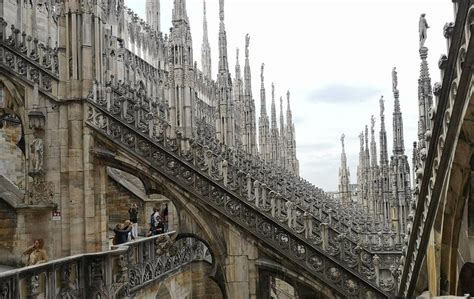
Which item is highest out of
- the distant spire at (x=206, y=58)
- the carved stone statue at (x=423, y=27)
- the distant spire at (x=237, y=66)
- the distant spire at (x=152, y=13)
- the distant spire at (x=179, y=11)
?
the distant spire at (x=152, y=13)

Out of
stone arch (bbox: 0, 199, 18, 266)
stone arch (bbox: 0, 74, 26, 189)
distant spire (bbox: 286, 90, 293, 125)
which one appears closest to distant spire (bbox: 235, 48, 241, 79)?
distant spire (bbox: 286, 90, 293, 125)

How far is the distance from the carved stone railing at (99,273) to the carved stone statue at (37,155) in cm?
292

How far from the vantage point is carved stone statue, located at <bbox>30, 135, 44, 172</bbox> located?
12.4m

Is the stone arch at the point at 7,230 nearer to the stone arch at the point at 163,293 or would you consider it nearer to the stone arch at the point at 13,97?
the stone arch at the point at 13,97

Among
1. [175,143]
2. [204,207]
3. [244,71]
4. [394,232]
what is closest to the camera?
[204,207]

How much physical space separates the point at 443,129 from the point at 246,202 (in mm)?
4764

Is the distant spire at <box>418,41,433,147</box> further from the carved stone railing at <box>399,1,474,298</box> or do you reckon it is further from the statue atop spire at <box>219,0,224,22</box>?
the statue atop spire at <box>219,0,224,22</box>

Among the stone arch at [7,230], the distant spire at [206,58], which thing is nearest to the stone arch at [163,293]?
the stone arch at [7,230]

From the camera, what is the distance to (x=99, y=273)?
382 inches

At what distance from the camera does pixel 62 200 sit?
12430mm

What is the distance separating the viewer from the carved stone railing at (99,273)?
747 centimetres

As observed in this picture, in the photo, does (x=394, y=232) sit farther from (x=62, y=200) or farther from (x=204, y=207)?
(x=62, y=200)

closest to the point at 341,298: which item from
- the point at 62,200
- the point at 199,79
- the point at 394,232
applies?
the point at 62,200

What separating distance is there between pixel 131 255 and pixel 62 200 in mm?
2159
